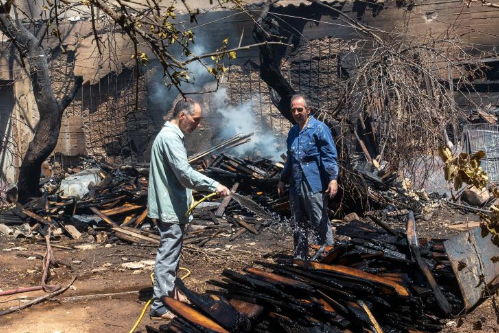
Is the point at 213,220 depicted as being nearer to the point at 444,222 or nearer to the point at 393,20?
the point at 444,222

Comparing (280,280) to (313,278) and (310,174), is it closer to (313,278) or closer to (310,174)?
(313,278)

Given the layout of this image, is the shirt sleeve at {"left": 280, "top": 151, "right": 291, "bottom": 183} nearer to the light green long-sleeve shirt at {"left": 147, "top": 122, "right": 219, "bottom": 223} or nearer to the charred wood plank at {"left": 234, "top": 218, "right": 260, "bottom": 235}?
the light green long-sleeve shirt at {"left": 147, "top": 122, "right": 219, "bottom": 223}

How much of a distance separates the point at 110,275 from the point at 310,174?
294cm

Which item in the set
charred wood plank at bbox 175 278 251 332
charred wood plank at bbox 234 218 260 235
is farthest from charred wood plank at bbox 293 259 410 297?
charred wood plank at bbox 234 218 260 235

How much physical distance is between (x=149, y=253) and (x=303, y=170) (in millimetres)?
2855

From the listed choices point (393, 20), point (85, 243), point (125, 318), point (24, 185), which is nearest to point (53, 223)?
point (85, 243)

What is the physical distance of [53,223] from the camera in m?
9.91

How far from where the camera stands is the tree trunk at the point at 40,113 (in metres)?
11.1

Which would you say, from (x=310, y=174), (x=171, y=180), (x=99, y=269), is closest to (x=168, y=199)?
(x=171, y=180)

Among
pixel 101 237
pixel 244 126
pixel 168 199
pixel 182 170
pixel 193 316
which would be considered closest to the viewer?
pixel 193 316

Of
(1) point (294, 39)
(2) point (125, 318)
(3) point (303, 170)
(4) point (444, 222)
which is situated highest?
(1) point (294, 39)

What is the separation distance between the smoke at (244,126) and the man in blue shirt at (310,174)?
6.75 m

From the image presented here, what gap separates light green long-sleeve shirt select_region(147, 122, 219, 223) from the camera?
5.48 m

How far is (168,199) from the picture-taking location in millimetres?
5617
